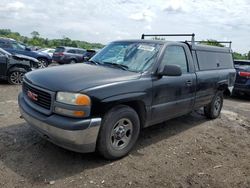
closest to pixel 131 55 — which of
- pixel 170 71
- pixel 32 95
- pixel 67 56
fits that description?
pixel 170 71

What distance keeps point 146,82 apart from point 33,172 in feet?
6.75

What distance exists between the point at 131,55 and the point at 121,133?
1457 millimetres

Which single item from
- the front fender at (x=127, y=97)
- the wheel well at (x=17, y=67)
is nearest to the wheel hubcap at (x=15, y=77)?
the wheel well at (x=17, y=67)

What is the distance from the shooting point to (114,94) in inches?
154

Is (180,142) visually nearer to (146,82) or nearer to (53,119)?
(146,82)

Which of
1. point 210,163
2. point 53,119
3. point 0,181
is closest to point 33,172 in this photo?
point 0,181

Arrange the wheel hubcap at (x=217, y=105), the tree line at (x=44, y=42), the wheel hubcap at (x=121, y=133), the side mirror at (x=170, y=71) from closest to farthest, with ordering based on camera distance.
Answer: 1. the wheel hubcap at (x=121, y=133)
2. the side mirror at (x=170, y=71)
3. the wheel hubcap at (x=217, y=105)
4. the tree line at (x=44, y=42)

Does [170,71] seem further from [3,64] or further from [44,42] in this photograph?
[44,42]

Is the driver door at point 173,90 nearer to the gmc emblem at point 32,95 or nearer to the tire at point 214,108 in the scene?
the tire at point 214,108

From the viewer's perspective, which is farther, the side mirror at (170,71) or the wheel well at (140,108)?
the side mirror at (170,71)

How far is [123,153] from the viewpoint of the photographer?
430 centimetres

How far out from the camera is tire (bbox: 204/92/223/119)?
6844mm

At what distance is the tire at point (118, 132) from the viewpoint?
3.89 metres

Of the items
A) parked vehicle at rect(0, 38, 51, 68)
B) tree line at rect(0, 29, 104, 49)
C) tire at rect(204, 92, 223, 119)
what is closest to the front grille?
tire at rect(204, 92, 223, 119)
